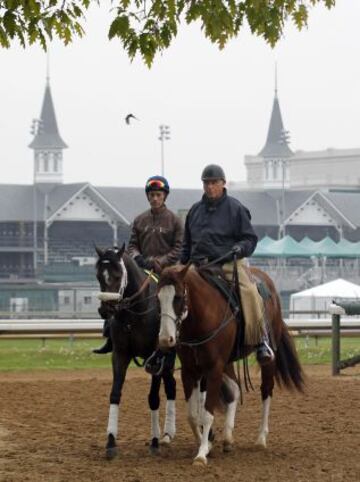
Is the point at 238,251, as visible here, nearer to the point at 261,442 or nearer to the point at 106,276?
the point at 106,276

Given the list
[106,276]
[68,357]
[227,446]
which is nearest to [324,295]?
[68,357]

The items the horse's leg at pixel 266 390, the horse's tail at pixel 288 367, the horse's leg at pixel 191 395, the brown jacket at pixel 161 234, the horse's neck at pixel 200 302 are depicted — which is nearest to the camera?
the horse's neck at pixel 200 302

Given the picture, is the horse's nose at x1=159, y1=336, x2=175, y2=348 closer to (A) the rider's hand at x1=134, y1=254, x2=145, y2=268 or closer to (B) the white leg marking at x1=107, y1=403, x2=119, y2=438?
(B) the white leg marking at x1=107, y1=403, x2=119, y2=438

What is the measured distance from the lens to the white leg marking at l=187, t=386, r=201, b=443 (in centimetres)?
1045

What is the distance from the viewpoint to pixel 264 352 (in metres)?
10.8

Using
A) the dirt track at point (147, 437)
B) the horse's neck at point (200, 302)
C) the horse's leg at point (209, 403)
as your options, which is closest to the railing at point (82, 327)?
the dirt track at point (147, 437)

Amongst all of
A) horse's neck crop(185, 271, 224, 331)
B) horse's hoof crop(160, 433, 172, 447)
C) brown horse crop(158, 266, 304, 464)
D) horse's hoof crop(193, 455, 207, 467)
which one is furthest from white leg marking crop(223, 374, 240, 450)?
horse's neck crop(185, 271, 224, 331)

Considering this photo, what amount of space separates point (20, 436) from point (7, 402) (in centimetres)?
306

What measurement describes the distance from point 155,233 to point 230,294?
1183 mm

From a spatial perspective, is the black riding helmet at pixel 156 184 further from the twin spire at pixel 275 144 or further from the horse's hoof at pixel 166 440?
the twin spire at pixel 275 144

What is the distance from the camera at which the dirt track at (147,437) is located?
948 cm

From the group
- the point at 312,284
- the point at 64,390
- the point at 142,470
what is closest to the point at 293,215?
the point at 312,284

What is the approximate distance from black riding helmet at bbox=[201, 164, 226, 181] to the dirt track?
2140mm

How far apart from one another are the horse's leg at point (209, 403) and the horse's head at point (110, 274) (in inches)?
37.3
